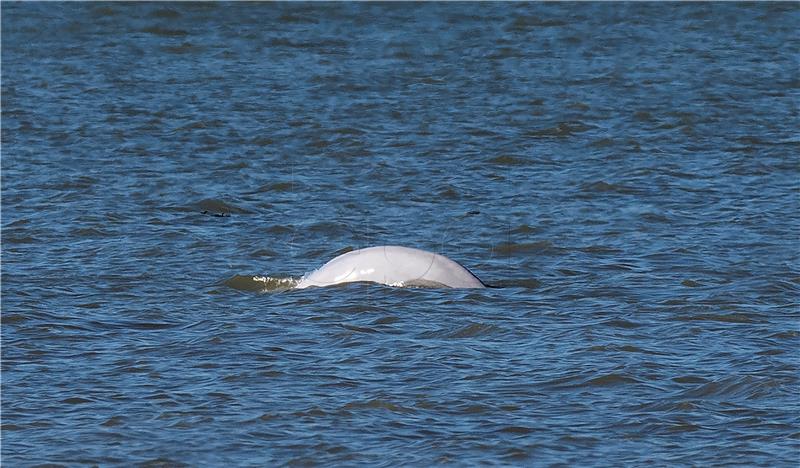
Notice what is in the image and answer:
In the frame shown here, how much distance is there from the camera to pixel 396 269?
1631cm

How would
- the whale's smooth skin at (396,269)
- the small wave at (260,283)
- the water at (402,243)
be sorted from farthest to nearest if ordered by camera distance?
1. the small wave at (260,283)
2. the whale's smooth skin at (396,269)
3. the water at (402,243)

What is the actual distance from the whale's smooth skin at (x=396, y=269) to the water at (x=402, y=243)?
22 centimetres

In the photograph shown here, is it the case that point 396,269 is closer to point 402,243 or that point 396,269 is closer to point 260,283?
point 260,283

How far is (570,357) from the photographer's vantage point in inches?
546

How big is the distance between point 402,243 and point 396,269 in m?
2.70

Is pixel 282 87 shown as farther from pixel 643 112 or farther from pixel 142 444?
pixel 142 444

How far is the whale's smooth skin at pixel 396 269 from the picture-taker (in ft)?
53.6

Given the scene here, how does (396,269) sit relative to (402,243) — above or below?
above

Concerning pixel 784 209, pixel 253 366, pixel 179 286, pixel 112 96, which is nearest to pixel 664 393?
pixel 253 366

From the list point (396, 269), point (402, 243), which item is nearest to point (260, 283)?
point (396, 269)

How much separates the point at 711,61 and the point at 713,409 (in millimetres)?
22766

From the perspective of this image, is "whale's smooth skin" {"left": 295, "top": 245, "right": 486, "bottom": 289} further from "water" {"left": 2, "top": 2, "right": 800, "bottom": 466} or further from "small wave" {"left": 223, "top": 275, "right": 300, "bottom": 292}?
"small wave" {"left": 223, "top": 275, "right": 300, "bottom": 292}

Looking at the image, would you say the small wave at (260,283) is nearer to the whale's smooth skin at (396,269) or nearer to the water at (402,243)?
the water at (402,243)

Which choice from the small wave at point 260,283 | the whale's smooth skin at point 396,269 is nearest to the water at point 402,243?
the small wave at point 260,283
